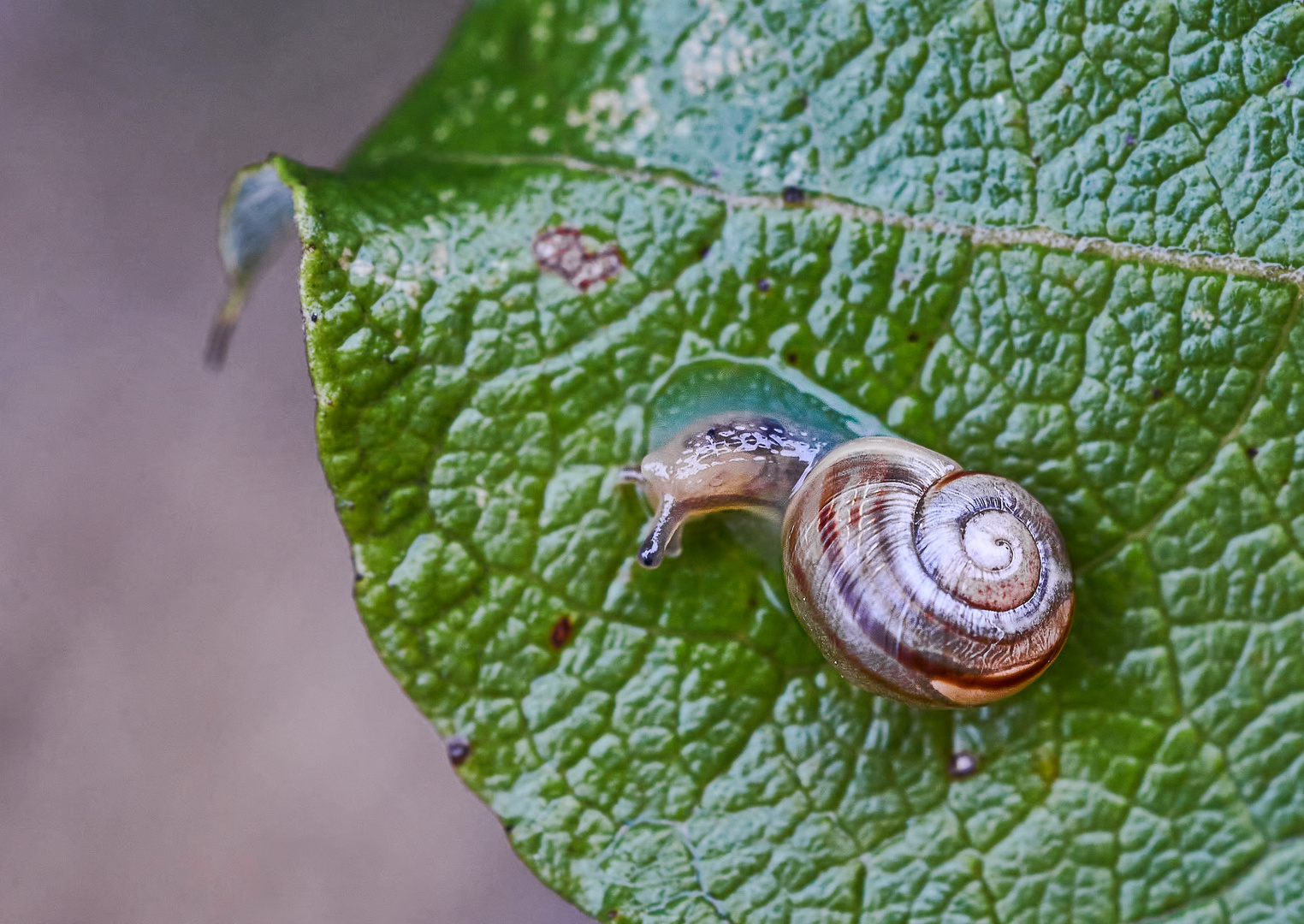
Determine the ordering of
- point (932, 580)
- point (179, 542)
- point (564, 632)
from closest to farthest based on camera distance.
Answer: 1. point (932, 580)
2. point (564, 632)
3. point (179, 542)

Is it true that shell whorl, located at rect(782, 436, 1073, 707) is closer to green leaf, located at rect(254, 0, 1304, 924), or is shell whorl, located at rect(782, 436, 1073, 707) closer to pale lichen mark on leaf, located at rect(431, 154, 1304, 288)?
green leaf, located at rect(254, 0, 1304, 924)

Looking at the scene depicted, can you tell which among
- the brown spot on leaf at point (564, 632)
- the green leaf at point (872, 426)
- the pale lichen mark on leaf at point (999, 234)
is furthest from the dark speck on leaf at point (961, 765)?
the pale lichen mark on leaf at point (999, 234)

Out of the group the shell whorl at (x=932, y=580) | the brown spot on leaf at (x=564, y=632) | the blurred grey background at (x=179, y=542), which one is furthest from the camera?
the blurred grey background at (x=179, y=542)

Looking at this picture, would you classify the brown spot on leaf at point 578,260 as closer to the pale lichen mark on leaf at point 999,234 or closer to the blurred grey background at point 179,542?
the pale lichen mark on leaf at point 999,234

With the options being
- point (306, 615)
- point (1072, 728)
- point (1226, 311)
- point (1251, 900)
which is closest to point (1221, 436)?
point (1226, 311)

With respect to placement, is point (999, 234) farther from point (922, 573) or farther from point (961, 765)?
point (961, 765)

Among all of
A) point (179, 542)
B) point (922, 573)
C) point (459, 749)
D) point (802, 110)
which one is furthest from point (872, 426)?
point (179, 542)

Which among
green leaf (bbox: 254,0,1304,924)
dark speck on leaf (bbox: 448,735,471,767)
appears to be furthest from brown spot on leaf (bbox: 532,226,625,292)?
dark speck on leaf (bbox: 448,735,471,767)
